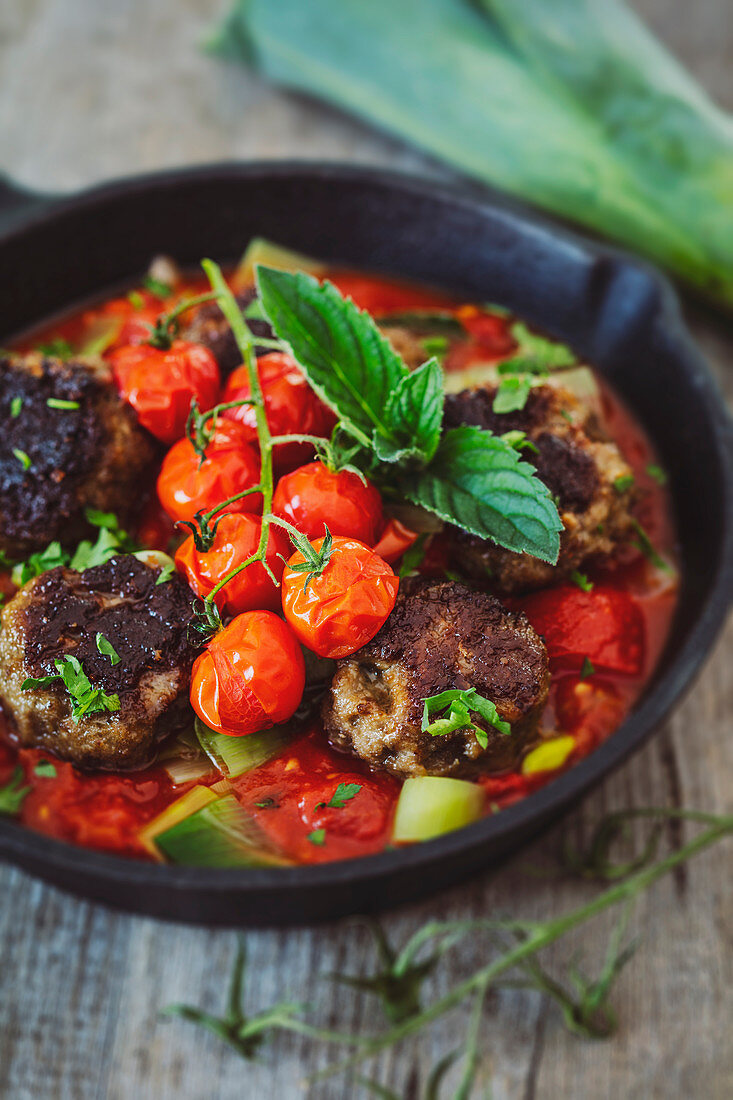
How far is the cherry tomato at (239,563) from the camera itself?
2289 mm

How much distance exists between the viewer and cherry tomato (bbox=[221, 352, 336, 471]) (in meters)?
2.52

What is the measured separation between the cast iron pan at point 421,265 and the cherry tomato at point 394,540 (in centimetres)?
81

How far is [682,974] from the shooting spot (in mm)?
3029

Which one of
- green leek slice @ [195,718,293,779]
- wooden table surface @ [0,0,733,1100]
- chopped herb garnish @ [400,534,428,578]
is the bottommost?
wooden table surface @ [0,0,733,1100]

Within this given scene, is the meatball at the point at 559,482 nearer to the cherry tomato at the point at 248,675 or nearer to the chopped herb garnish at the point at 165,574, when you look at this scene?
the cherry tomato at the point at 248,675

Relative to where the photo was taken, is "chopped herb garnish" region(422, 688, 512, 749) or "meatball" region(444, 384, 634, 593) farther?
"meatball" region(444, 384, 634, 593)

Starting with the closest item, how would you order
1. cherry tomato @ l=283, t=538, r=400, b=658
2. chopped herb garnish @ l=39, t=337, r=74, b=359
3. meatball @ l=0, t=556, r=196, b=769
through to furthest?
→ cherry tomato @ l=283, t=538, r=400, b=658
meatball @ l=0, t=556, r=196, b=769
chopped herb garnish @ l=39, t=337, r=74, b=359

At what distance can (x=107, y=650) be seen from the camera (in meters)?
2.29

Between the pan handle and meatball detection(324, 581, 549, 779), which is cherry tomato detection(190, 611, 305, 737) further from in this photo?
the pan handle

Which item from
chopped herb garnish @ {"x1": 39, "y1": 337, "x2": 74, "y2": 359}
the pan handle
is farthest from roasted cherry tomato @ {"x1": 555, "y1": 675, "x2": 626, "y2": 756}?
the pan handle

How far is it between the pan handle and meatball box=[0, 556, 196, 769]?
1694 millimetres

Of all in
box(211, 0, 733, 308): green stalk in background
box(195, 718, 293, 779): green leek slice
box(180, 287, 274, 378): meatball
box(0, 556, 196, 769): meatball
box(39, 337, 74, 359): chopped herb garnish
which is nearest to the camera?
box(0, 556, 196, 769): meatball

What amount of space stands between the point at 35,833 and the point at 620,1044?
1893 mm

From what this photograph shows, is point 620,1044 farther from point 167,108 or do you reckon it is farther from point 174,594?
point 167,108
